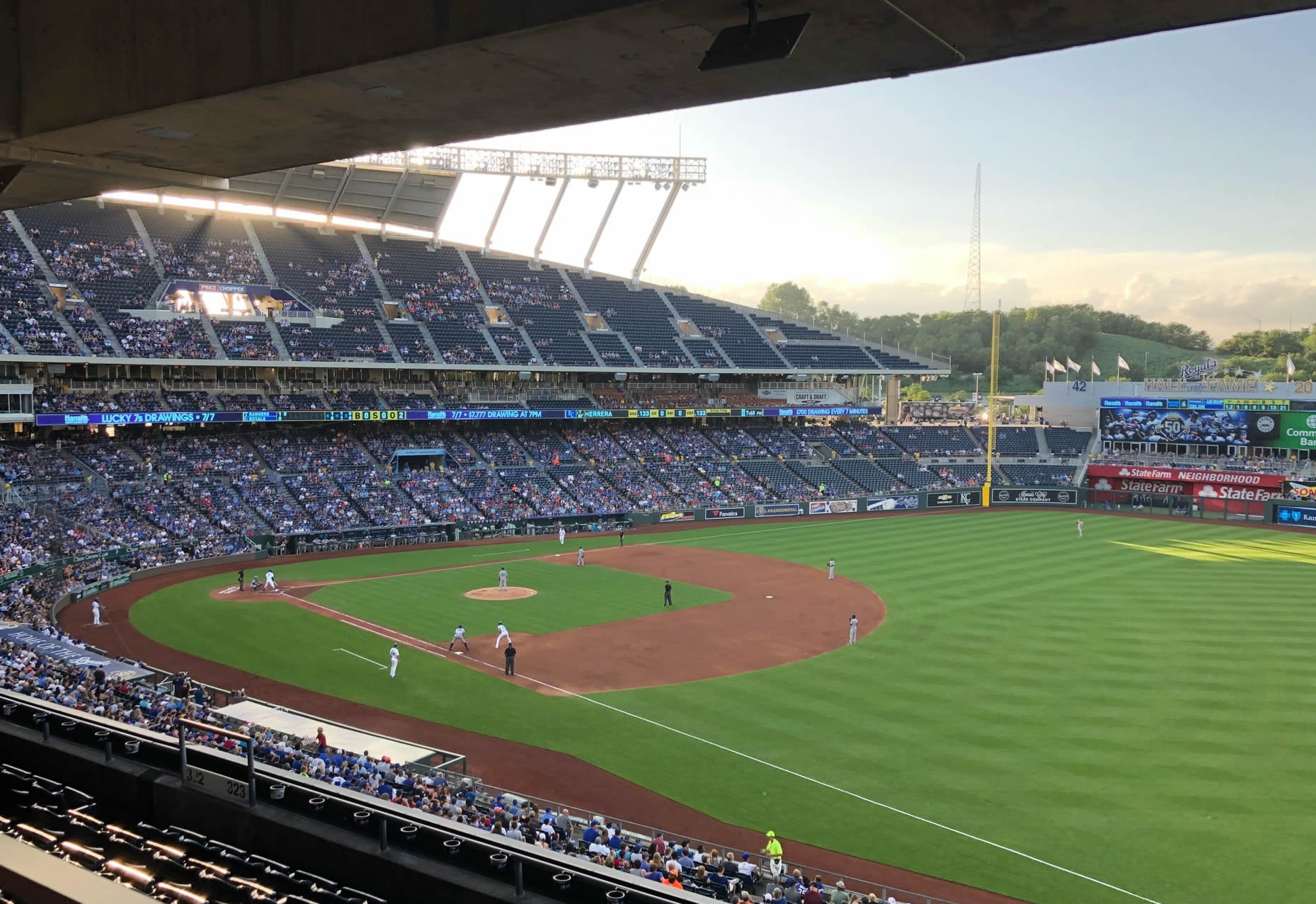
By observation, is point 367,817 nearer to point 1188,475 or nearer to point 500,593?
point 500,593

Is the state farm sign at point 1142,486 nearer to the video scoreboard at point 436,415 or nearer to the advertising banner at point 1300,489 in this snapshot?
the advertising banner at point 1300,489

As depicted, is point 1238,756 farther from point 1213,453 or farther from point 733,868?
point 1213,453

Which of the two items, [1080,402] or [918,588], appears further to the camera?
[1080,402]

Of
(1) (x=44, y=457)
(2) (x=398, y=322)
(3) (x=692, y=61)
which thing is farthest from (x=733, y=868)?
(2) (x=398, y=322)

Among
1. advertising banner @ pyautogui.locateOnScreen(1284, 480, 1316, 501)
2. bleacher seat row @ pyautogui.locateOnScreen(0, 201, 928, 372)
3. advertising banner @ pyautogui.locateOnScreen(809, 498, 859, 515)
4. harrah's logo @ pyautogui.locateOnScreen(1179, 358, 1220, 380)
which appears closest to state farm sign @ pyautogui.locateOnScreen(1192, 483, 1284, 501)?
advertising banner @ pyautogui.locateOnScreen(1284, 480, 1316, 501)

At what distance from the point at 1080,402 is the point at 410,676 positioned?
62616mm

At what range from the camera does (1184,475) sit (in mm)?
60281

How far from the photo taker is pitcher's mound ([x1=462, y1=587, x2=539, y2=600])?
33.8 metres

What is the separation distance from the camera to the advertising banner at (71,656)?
2036 cm

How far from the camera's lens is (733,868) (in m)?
13.5

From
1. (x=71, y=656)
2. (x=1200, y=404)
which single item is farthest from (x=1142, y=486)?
(x=71, y=656)

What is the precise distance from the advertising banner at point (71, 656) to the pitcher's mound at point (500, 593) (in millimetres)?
13563

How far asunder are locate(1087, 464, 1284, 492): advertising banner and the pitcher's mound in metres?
46.3

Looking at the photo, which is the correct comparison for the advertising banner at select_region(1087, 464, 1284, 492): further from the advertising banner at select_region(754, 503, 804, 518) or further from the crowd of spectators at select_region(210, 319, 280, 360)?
the crowd of spectators at select_region(210, 319, 280, 360)
